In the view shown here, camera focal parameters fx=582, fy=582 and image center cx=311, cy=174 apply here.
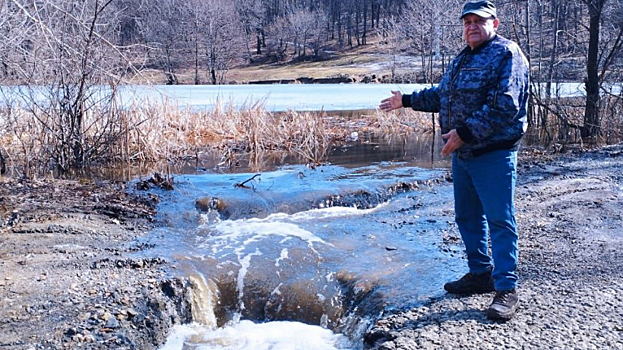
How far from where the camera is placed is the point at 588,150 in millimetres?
11938

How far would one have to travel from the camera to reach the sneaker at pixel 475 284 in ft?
14.9

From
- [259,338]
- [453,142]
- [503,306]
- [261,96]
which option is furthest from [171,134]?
[261,96]

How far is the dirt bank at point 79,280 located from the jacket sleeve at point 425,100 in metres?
2.65

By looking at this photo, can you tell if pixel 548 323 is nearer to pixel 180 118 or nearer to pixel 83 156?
pixel 83 156

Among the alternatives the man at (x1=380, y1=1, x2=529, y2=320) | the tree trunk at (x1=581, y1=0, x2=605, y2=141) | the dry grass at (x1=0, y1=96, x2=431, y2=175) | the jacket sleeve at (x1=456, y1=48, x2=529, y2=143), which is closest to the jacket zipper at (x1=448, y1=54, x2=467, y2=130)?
the man at (x1=380, y1=1, x2=529, y2=320)

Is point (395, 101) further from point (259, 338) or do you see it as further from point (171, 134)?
point (171, 134)

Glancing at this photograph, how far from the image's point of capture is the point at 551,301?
4363 mm

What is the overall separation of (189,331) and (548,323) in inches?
114

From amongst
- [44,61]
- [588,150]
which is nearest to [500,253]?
[44,61]

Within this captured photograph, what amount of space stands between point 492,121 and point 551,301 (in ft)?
5.00

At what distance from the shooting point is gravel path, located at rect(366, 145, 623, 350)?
12.5 feet

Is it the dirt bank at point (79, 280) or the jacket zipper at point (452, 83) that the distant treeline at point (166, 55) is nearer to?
the dirt bank at point (79, 280)

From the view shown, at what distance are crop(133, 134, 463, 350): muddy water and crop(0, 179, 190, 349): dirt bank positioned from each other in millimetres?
311

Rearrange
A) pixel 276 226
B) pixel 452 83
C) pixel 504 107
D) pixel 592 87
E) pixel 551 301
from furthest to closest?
pixel 592 87
pixel 276 226
pixel 551 301
pixel 452 83
pixel 504 107
